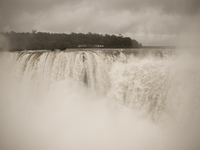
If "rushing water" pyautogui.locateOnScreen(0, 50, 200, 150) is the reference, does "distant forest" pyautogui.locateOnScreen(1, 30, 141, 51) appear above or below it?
above

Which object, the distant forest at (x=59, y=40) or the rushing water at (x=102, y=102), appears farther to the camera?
the distant forest at (x=59, y=40)

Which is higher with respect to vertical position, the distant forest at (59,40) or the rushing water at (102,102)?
the distant forest at (59,40)

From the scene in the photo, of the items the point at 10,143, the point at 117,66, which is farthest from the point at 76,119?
the point at 117,66

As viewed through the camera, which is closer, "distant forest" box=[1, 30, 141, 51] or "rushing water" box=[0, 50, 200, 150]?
"rushing water" box=[0, 50, 200, 150]

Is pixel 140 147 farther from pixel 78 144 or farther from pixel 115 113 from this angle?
pixel 78 144

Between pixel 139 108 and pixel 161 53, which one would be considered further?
pixel 161 53

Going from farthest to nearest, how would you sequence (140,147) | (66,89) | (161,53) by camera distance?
(161,53) < (66,89) < (140,147)
